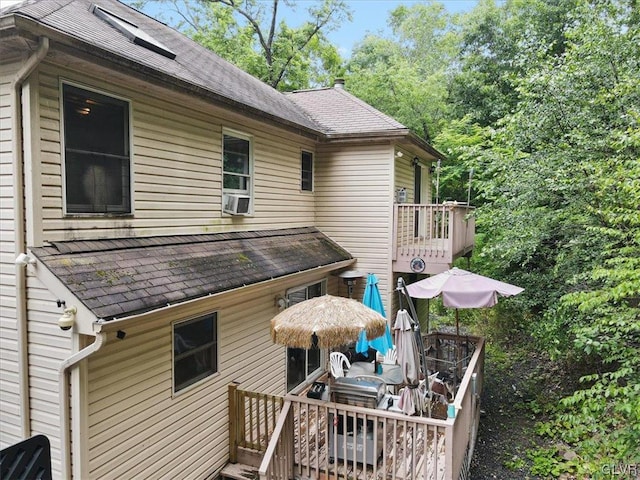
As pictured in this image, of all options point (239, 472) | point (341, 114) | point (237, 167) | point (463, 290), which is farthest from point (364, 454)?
point (341, 114)

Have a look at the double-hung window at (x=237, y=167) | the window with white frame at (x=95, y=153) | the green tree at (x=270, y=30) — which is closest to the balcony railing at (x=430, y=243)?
the double-hung window at (x=237, y=167)

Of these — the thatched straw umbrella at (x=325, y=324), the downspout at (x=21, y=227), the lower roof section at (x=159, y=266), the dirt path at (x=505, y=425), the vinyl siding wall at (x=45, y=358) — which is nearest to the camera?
the downspout at (x=21, y=227)

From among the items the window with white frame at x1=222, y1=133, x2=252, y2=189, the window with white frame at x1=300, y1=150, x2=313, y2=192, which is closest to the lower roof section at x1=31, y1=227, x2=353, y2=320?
the window with white frame at x1=222, y1=133, x2=252, y2=189

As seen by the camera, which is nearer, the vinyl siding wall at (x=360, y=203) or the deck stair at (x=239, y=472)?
the deck stair at (x=239, y=472)

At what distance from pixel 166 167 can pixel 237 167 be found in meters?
1.88

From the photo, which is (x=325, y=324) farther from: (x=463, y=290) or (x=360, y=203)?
(x=360, y=203)

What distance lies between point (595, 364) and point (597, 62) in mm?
6536

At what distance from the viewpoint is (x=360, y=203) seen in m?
10.0

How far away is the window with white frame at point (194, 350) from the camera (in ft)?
18.1

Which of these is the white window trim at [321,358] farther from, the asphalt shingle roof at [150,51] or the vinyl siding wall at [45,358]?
the vinyl siding wall at [45,358]

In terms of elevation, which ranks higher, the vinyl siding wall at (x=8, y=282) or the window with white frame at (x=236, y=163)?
the window with white frame at (x=236, y=163)

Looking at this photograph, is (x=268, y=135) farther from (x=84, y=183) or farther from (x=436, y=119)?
(x=436, y=119)

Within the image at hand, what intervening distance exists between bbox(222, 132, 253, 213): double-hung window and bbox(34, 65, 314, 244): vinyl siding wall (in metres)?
0.15

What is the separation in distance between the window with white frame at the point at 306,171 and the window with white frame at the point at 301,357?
2.43 metres
